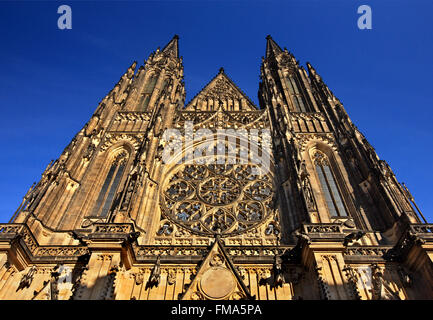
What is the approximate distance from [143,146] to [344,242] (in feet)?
30.6

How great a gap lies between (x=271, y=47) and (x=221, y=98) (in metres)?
10.1

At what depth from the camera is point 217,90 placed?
78.7 ft

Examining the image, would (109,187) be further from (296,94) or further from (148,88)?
(296,94)

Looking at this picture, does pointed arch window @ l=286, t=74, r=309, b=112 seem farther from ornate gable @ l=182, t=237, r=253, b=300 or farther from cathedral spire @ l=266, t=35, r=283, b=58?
ornate gable @ l=182, t=237, r=253, b=300

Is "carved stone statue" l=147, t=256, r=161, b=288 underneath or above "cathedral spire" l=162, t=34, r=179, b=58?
underneath

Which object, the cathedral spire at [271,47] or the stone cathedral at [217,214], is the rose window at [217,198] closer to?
the stone cathedral at [217,214]

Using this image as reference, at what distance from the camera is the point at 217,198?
1451cm

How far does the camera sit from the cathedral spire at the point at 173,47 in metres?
29.4

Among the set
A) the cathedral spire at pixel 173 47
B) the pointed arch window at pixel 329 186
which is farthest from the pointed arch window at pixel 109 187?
the cathedral spire at pixel 173 47

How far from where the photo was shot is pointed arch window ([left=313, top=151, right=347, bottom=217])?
14.1m

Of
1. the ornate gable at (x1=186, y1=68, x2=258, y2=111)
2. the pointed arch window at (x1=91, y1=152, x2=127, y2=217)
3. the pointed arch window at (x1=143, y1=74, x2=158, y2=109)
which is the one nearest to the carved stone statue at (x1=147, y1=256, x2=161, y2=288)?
the pointed arch window at (x1=91, y1=152, x2=127, y2=217)

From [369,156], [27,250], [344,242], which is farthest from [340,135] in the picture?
[27,250]

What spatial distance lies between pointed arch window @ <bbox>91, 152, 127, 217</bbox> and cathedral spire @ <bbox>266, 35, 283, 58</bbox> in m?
17.2
